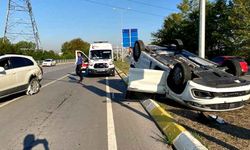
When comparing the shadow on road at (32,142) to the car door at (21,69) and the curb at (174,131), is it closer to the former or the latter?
the curb at (174,131)

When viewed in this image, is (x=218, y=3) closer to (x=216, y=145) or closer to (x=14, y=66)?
(x=14, y=66)

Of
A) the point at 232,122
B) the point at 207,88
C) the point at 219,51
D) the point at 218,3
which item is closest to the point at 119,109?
the point at 207,88

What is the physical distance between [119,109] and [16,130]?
3.35m

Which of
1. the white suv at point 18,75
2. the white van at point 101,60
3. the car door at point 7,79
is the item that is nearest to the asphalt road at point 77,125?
the car door at point 7,79

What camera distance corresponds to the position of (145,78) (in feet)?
33.0

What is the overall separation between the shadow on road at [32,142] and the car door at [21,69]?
627 centimetres

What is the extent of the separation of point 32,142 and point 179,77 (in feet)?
13.5

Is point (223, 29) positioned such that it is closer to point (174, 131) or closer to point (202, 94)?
point (202, 94)

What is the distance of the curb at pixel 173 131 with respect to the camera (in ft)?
18.6

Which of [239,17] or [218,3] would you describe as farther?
[218,3]

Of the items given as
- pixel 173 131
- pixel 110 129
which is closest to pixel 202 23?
pixel 110 129

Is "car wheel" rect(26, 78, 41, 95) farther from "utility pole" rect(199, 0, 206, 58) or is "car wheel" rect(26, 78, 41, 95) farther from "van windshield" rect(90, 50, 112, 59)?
"van windshield" rect(90, 50, 112, 59)

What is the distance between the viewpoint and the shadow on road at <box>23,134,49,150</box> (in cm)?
620

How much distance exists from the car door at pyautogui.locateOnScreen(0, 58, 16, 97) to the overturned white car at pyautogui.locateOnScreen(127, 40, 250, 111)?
14.7 ft
